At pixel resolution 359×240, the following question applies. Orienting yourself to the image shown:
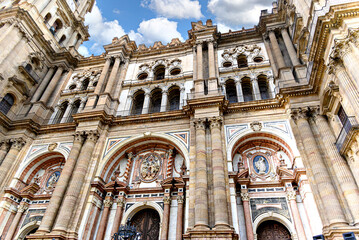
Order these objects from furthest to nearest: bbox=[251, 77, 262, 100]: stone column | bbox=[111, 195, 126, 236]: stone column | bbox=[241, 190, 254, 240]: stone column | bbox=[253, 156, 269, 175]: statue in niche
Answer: bbox=[251, 77, 262, 100]: stone column → bbox=[253, 156, 269, 175]: statue in niche → bbox=[111, 195, 126, 236]: stone column → bbox=[241, 190, 254, 240]: stone column

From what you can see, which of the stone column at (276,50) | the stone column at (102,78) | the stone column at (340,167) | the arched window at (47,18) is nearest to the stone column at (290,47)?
the stone column at (276,50)

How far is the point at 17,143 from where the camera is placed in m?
18.6

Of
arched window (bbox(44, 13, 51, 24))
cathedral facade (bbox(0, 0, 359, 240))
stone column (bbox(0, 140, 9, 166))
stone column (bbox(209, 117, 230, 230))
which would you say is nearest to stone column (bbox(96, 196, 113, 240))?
cathedral facade (bbox(0, 0, 359, 240))

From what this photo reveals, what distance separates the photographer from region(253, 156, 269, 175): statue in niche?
1539cm

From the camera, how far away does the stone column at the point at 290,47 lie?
18.0 meters

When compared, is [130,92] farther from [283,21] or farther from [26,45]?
[283,21]

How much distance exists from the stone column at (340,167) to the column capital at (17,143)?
19.5 metres

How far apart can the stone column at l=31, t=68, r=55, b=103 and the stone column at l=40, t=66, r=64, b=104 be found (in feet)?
1.69

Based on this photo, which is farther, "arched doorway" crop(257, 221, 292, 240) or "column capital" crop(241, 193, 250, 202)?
"column capital" crop(241, 193, 250, 202)

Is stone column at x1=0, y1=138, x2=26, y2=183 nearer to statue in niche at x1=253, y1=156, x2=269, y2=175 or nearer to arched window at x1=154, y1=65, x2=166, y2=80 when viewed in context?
arched window at x1=154, y1=65, x2=166, y2=80

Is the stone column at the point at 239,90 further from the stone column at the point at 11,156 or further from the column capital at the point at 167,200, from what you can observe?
the stone column at the point at 11,156

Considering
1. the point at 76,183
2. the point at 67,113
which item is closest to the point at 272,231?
the point at 76,183

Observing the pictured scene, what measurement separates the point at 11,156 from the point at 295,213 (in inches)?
724

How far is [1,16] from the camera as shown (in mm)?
22406
